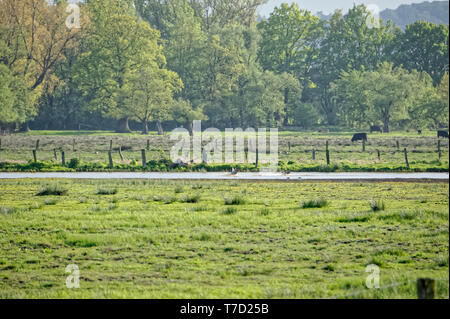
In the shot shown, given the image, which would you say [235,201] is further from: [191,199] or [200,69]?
[200,69]

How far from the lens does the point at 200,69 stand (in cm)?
9844

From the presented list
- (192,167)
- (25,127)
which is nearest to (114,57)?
(25,127)

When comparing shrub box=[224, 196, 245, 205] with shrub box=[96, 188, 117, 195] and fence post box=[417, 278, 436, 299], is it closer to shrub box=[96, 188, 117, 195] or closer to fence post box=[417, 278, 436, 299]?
shrub box=[96, 188, 117, 195]

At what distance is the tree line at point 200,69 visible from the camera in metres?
86.2

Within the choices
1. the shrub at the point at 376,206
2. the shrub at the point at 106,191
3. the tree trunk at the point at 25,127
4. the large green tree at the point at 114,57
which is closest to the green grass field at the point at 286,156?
the shrub at the point at 106,191

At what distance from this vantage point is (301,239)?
55.4 feet

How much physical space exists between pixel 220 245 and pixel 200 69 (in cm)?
8382

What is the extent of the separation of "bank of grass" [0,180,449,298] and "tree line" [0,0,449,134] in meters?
51.6

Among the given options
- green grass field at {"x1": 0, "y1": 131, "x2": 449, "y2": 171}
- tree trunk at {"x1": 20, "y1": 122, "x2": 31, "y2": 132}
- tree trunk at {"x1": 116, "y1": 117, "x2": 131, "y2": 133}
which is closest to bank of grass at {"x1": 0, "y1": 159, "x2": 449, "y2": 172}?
green grass field at {"x1": 0, "y1": 131, "x2": 449, "y2": 171}

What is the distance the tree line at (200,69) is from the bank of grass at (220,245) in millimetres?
51553

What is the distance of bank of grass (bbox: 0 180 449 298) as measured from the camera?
39.6ft

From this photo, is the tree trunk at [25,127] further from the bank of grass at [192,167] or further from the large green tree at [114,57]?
the bank of grass at [192,167]
